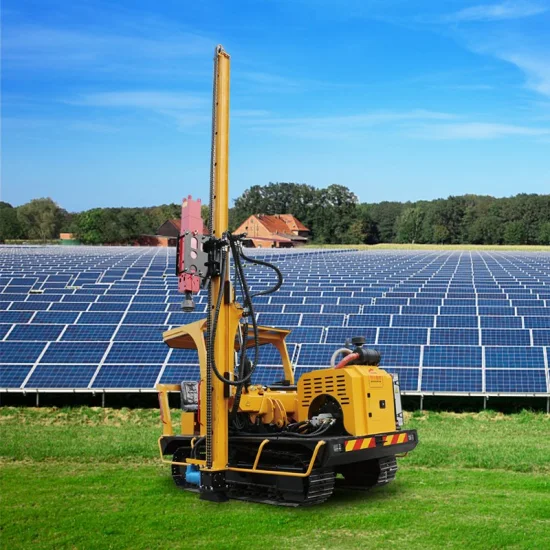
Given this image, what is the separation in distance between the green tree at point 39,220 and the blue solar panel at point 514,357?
380 feet

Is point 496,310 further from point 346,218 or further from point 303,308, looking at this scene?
point 346,218

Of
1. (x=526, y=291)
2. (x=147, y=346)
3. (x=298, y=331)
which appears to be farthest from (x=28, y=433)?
(x=526, y=291)

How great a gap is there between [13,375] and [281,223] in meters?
109

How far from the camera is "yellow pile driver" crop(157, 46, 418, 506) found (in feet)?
30.6

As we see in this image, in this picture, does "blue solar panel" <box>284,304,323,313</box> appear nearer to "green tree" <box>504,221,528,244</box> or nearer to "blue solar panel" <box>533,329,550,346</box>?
"blue solar panel" <box>533,329,550,346</box>

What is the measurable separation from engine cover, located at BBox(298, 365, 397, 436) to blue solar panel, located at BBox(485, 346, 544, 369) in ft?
28.6

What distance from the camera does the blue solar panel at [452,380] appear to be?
17250 millimetres

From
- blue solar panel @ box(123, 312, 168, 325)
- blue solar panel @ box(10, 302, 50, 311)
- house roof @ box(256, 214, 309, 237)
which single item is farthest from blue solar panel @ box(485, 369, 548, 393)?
house roof @ box(256, 214, 309, 237)

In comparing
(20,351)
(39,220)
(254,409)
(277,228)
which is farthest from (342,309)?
(39,220)

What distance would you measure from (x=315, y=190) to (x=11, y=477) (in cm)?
12623

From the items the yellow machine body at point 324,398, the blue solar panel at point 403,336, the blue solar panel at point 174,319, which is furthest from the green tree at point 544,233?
the yellow machine body at point 324,398

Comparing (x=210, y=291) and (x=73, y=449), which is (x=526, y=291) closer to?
(x=73, y=449)

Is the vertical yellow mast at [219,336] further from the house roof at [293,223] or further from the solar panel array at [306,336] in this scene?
the house roof at [293,223]

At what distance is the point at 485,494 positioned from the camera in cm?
1012
